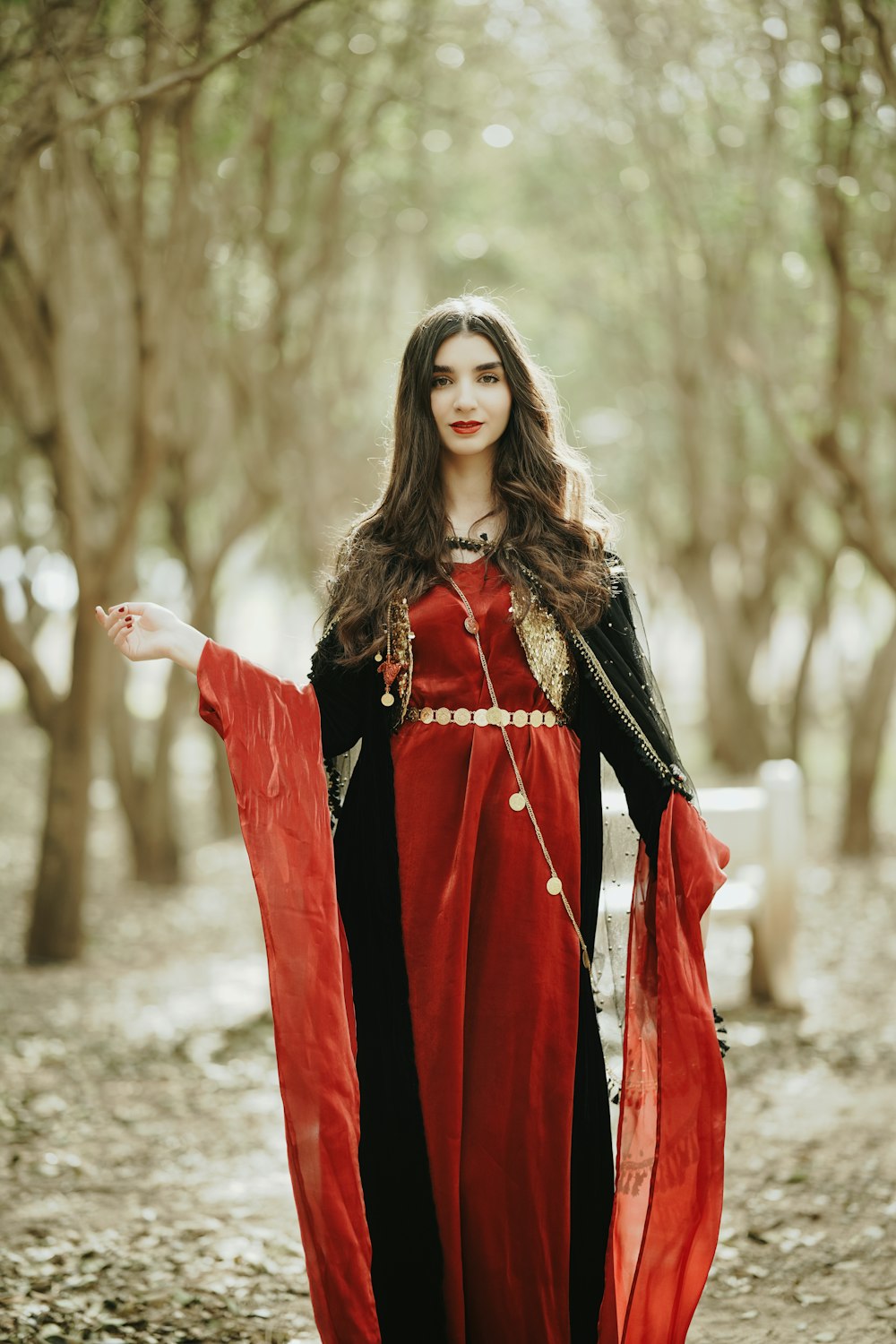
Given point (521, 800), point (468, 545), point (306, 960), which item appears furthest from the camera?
point (468, 545)

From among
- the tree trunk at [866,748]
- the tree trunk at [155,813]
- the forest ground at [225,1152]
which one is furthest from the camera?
the tree trunk at [866,748]

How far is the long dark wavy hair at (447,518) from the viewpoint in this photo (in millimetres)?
2922

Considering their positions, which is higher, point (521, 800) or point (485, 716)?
point (485, 716)

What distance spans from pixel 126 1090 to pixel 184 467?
210 inches

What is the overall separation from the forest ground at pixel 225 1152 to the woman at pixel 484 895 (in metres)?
0.75

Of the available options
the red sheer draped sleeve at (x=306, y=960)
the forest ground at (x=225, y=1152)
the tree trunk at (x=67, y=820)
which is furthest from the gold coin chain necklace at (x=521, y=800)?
the tree trunk at (x=67, y=820)

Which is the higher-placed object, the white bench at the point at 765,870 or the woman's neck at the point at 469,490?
the woman's neck at the point at 469,490

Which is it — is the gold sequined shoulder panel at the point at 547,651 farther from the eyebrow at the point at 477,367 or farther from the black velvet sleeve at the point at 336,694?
the eyebrow at the point at 477,367

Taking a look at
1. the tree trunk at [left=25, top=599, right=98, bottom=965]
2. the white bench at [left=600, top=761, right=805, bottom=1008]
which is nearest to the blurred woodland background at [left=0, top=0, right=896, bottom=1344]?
the tree trunk at [left=25, top=599, right=98, bottom=965]

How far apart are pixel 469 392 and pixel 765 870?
13.1 ft

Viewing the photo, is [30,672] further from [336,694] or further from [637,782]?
[637,782]

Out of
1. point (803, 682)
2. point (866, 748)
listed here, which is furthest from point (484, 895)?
point (803, 682)

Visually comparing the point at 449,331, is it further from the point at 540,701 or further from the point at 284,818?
the point at 284,818

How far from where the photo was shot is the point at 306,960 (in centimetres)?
277
